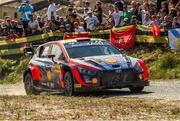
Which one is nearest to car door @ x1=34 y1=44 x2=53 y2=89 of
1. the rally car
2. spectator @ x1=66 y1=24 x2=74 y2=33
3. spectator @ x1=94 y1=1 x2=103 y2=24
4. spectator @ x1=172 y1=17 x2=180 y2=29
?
the rally car

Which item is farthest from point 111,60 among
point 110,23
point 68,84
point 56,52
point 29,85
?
point 110,23

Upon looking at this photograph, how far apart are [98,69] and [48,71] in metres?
2.37

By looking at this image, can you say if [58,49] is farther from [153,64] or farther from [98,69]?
[153,64]

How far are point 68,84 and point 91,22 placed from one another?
900 centimetres

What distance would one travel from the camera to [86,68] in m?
16.5

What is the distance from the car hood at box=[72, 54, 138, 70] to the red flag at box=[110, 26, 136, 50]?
7153 mm

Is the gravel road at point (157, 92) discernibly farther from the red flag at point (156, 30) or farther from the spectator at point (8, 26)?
the spectator at point (8, 26)

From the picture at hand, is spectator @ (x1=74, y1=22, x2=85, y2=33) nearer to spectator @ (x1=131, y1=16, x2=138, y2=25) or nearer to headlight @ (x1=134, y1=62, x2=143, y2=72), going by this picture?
spectator @ (x1=131, y1=16, x2=138, y2=25)

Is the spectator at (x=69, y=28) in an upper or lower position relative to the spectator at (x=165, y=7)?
lower

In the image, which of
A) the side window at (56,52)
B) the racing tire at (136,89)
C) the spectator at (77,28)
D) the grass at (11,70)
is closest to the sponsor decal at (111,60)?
the racing tire at (136,89)

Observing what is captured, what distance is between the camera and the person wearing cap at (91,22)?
999 inches

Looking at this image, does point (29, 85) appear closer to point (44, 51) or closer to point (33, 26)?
point (44, 51)

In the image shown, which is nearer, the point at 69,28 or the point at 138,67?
the point at 138,67

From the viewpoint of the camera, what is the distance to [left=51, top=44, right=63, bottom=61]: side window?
1791cm
